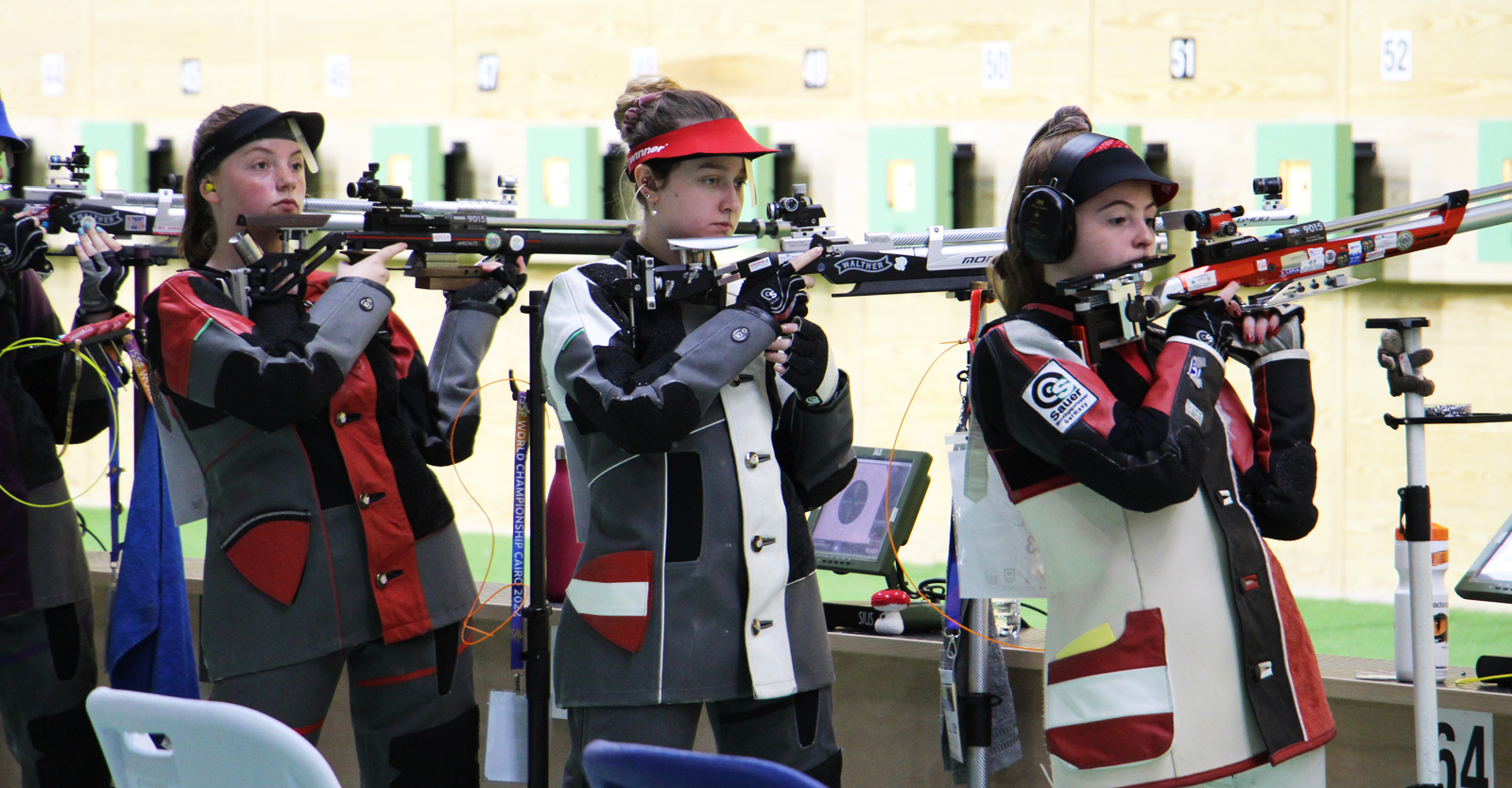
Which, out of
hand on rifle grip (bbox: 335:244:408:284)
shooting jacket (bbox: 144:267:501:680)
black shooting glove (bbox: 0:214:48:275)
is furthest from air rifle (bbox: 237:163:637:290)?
black shooting glove (bbox: 0:214:48:275)

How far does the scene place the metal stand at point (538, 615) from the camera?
87.0 inches

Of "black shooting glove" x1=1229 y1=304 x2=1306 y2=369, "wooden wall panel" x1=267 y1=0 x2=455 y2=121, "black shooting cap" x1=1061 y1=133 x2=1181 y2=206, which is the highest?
"wooden wall panel" x1=267 y1=0 x2=455 y2=121

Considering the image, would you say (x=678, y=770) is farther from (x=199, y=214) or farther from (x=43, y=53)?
(x=43, y=53)

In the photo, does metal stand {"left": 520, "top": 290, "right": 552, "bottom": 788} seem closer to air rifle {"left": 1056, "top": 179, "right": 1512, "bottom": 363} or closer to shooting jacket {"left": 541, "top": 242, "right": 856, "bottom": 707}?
shooting jacket {"left": 541, "top": 242, "right": 856, "bottom": 707}

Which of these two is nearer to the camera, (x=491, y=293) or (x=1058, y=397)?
Result: (x=1058, y=397)

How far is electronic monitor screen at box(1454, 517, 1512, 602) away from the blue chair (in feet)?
4.41

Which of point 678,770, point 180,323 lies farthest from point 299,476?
point 678,770

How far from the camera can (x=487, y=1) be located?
4.19 meters

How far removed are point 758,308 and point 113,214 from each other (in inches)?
70.4

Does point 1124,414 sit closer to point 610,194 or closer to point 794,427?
point 794,427

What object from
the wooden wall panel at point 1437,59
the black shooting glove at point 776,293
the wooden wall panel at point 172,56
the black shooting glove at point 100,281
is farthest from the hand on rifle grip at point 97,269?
the wooden wall panel at point 1437,59

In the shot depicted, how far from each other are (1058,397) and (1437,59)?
2410 millimetres

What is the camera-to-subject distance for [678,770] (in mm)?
1148

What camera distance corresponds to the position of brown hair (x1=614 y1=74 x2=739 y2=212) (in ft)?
5.84
